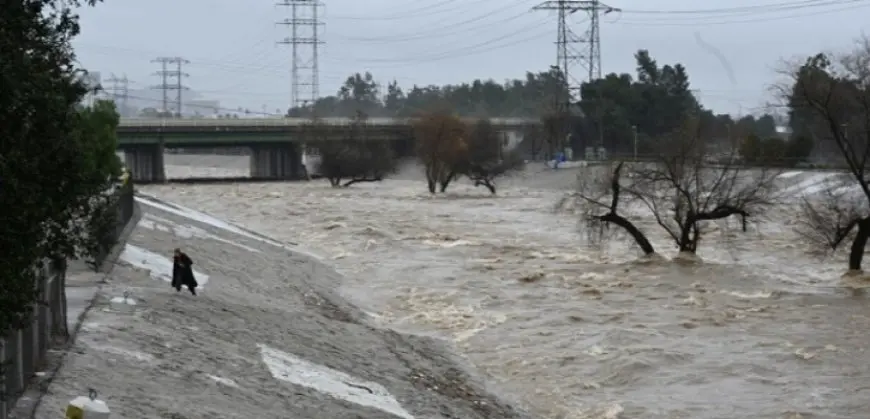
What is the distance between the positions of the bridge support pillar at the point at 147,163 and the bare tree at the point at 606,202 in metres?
74.3

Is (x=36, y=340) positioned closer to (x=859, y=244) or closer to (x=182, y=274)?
(x=182, y=274)

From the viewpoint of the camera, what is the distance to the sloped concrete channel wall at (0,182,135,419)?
15.1 m

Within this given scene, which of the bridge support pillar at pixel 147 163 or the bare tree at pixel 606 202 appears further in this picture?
the bridge support pillar at pixel 147 163

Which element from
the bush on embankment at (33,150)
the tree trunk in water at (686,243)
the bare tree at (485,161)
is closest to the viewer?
the bush on embankment at (33,150)

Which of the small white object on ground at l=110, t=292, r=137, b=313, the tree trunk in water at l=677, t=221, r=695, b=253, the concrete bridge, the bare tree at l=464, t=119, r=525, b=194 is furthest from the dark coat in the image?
the concrete bridge

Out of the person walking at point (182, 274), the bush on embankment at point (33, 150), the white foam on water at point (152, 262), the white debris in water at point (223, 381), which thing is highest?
the bush on embankment at point (33, 150)

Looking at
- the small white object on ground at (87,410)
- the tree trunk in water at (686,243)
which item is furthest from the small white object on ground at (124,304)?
the tree trunk in water at (686,243)

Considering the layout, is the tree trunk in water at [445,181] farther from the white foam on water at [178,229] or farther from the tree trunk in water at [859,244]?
the tree trunk in water at [859,244]

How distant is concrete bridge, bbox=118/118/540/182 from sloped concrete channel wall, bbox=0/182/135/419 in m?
94.0

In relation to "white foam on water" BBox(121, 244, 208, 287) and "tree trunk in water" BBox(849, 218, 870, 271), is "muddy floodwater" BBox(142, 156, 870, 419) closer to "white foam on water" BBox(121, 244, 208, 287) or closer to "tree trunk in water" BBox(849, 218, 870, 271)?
"tree trunk in water" BBox(849, 218, 870, 271)

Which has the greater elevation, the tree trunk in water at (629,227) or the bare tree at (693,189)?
the bare tree at (693,189)

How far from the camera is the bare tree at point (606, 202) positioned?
45.3 m

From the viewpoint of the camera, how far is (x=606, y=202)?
47.4 meters

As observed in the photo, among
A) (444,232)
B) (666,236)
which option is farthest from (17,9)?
(444,232)
